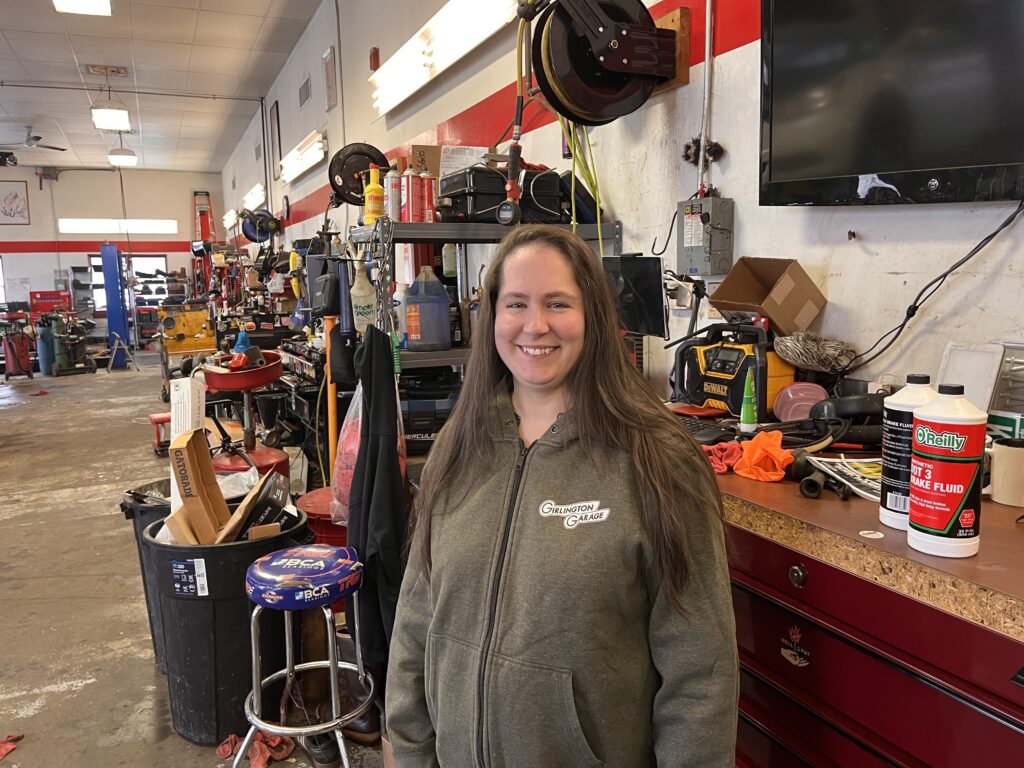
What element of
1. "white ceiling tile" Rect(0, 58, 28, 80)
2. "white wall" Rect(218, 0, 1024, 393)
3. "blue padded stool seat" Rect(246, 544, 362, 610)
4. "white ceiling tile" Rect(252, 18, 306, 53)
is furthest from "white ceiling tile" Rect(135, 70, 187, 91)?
"blue padded stool seat" Rect(246, 544, 362, 610)

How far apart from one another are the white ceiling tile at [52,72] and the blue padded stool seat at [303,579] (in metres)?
8.99

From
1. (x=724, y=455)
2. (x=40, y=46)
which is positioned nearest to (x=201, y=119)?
(x=40, y=46)

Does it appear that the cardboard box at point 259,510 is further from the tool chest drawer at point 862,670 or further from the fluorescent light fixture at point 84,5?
the fluorescent light fixture at point 84,5

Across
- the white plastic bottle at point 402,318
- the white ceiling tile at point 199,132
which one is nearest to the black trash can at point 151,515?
the white plastic bottle at point 402,318

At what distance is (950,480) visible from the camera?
3.56 feet

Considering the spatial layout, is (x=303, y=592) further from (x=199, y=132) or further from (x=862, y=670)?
(x=199, y=132)

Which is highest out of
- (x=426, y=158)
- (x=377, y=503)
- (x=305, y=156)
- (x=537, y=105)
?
(x=305, y=156)

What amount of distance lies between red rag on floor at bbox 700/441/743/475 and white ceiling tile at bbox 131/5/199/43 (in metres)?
7.42

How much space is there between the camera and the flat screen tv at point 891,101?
1535mm

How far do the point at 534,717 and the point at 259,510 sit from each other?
1.70m

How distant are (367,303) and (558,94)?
1111mm

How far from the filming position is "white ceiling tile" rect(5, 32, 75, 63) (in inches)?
303

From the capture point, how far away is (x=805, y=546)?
1267 mm

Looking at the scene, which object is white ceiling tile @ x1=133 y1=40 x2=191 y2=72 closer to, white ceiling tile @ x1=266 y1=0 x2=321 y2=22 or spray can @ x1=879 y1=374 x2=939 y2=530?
white ceiling tile @ x1=266 y1=0 x2=321 y2=22
